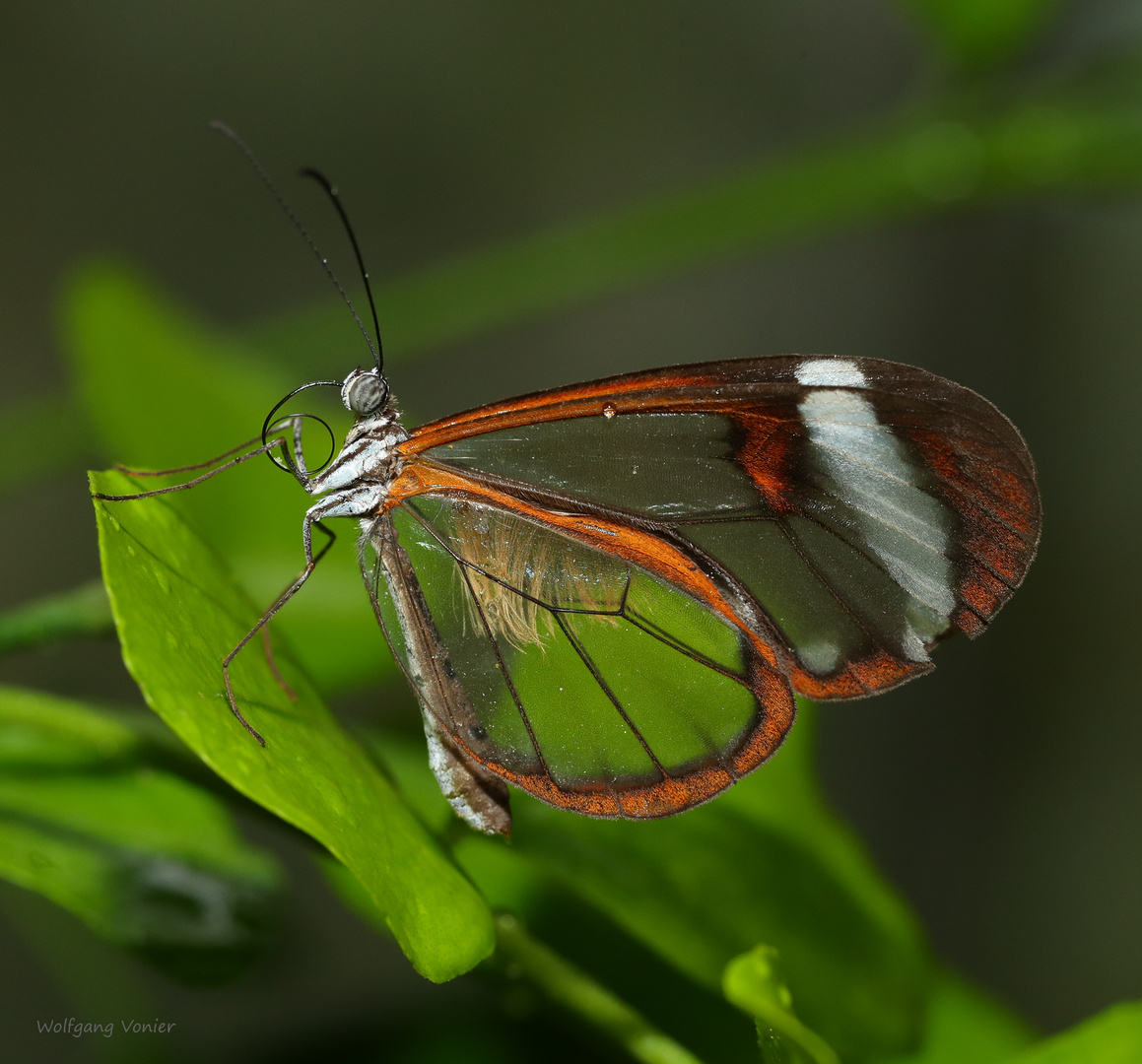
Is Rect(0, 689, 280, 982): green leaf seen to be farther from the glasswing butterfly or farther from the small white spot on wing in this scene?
the small white spot on wing

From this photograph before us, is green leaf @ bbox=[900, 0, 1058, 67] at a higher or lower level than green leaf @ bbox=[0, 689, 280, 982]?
higher

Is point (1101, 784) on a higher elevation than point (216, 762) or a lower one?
lower

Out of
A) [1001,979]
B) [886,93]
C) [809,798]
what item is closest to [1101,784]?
[1001,979]

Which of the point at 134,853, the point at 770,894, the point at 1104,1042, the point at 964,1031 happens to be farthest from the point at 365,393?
the point at 964,1031

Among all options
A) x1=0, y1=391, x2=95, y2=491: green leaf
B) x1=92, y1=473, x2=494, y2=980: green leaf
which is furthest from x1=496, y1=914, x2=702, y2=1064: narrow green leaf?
x1=0, y1=391, x2=95, y2=491: green leaf

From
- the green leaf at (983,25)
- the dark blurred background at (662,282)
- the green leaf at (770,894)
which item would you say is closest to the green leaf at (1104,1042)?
the green leaf at (770,894)

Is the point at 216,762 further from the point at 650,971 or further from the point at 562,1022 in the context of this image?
the point at 650,971

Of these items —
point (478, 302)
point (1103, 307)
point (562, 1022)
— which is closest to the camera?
point (562, 1022)
